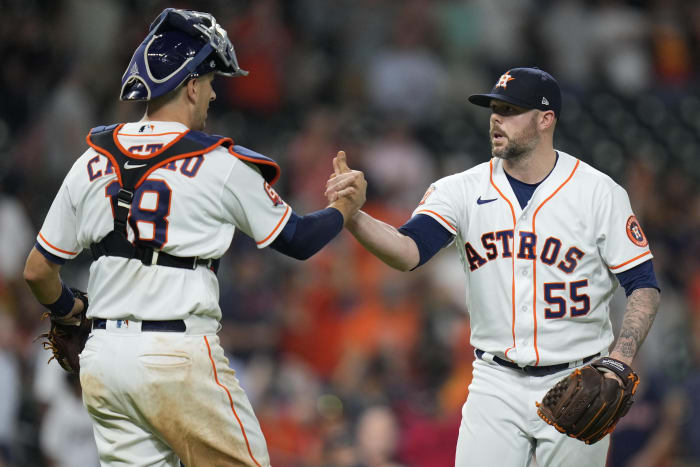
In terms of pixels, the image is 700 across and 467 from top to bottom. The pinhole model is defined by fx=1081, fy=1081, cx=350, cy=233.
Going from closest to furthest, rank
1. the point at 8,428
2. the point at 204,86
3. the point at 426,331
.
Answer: the point at 204,86 → the point at 8,428 → the point at 426,331

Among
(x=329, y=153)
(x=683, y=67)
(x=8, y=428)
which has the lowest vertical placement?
(x=8, y=428)

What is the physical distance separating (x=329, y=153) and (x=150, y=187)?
20.2 ft

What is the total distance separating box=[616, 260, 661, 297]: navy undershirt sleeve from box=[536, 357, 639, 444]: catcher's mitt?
40 centimetres

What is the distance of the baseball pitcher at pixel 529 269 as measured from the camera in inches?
177

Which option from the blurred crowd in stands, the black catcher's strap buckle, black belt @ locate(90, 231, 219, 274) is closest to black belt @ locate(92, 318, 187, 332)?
black belt @ locate(90, 231, 219, 274)

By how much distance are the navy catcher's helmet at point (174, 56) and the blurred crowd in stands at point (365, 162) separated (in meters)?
3.39

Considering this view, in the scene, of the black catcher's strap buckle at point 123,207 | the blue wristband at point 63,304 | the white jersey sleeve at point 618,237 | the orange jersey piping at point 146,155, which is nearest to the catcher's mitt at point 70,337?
the blue wristband at point 63,304

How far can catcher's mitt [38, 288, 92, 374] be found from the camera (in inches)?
171

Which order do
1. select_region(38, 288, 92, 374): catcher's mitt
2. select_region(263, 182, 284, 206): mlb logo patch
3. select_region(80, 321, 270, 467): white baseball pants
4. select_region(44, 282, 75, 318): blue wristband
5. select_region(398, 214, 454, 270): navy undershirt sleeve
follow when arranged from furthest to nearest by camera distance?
1. select_region(398, 214, 454, 270): navy undershirt sleeve
2. select_region(38, 288, 92, 374): catcher's mitt
3. select_region(44, 282, 75, 318): blue wristband
4. select_region(263, 182, 284, 206): mlb logo patch
5. select_region(80, 321, 270, 467): white baseball pants

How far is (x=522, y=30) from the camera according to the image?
39.4ft

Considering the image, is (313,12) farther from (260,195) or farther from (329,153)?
(260,195)

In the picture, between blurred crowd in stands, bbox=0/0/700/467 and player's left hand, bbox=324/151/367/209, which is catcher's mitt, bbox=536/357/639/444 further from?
blurred crowd in stands, bbox=0/0/700/467

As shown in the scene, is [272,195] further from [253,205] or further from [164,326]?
[164,326]

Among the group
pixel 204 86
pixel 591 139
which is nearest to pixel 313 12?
pixel 591 139
